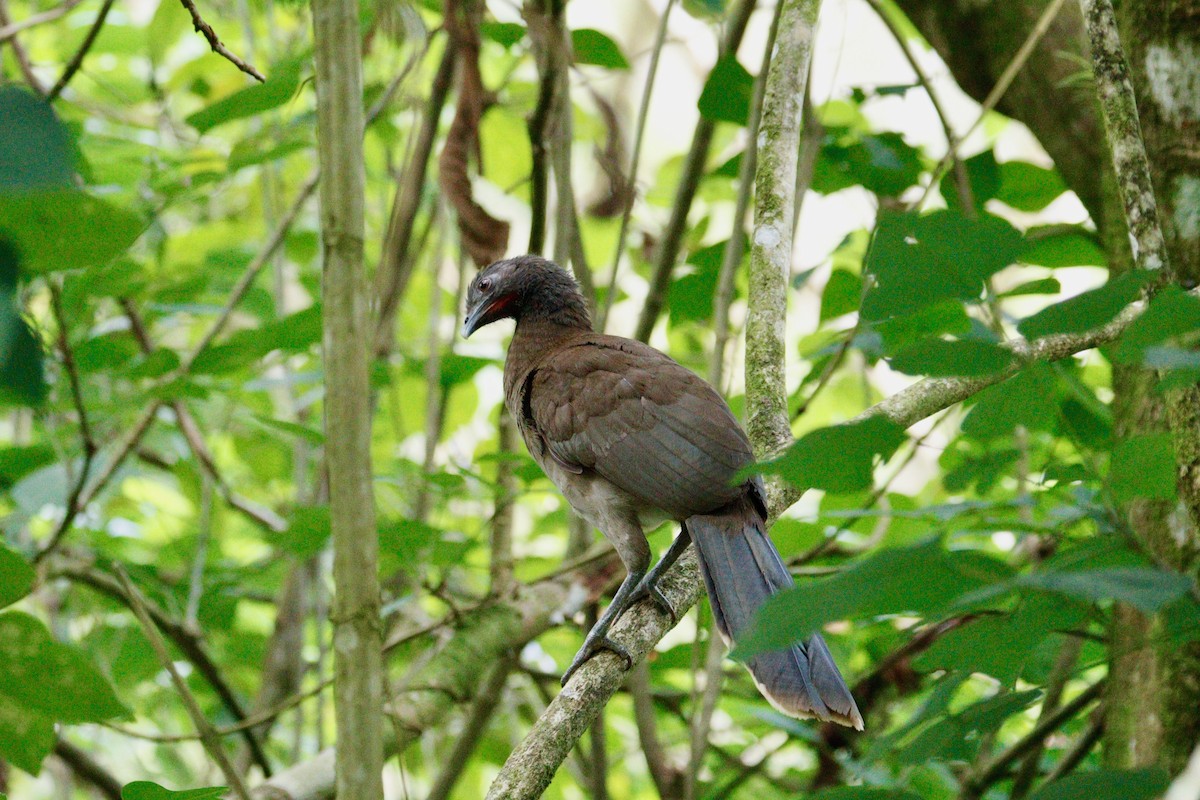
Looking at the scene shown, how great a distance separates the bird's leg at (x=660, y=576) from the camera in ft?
8.29

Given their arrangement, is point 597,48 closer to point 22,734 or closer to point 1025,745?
point 1025,745

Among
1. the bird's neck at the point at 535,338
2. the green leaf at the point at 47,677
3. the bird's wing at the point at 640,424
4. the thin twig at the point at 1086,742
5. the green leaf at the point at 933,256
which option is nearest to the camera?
the green leaf at the point at 933,256

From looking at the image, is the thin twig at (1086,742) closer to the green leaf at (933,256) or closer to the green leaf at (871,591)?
the green leaf at (933,256)

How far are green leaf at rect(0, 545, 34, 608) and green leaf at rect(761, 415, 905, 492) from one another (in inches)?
34.1

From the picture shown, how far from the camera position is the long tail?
2121mm

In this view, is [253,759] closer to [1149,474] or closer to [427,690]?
[427,690]

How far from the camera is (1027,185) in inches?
135

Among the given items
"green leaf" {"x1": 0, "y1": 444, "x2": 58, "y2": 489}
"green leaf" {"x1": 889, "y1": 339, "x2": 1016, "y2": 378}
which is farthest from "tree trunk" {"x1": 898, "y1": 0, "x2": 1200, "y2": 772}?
"green leaf" {"x1": 0, "y1": 444, "x2": 58, "y2": 489}

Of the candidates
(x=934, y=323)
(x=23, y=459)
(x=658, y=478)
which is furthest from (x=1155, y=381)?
(x=23, y=459)

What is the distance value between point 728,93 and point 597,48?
0.43 meters

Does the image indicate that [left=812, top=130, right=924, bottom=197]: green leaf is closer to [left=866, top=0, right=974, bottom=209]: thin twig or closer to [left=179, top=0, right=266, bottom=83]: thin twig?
[left=866, top=0, right=974, bottom=209]: thin twig

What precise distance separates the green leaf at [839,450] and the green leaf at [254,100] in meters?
1.70

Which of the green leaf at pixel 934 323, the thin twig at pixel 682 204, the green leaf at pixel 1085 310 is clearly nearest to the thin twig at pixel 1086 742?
the green leaf at pixel 934 323

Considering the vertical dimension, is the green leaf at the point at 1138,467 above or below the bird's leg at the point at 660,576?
below
